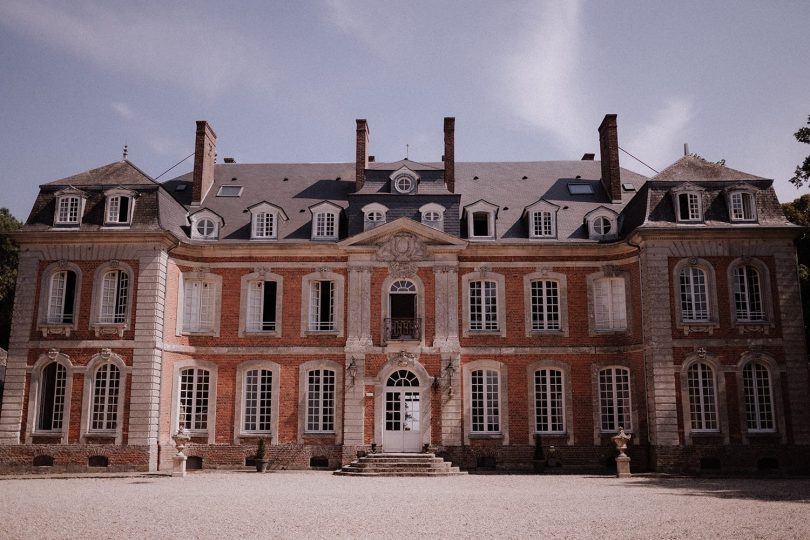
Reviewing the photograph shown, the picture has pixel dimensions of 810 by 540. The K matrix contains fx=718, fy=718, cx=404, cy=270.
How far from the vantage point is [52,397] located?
72.2 ft

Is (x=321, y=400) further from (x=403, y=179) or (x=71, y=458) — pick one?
(x=403, y=179)

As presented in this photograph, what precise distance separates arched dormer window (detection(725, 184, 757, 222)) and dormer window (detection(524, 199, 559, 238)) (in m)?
5.33

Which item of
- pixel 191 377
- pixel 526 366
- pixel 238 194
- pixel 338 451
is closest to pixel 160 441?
pixel 191 377

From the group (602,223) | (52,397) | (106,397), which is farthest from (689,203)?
(52,397)

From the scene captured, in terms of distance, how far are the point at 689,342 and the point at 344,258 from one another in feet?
36.2

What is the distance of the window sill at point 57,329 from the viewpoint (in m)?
21.9

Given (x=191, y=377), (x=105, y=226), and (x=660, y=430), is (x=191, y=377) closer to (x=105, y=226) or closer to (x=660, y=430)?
(x=105, y=226)

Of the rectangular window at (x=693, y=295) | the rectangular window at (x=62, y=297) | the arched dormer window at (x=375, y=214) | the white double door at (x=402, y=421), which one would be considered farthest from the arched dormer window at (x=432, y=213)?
the rectangular window at (x=62, y=297)

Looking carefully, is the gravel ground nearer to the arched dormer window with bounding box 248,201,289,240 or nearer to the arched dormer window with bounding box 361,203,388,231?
the arched dormer window with bounding box 248,201,289,240

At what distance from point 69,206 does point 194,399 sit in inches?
287

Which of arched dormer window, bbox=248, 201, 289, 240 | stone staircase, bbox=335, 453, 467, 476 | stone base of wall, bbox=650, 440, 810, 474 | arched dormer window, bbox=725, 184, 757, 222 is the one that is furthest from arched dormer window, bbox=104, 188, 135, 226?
arched dormer window, bbox=725, 184, 757, 222

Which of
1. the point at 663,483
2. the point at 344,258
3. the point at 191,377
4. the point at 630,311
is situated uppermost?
the point at 344,258

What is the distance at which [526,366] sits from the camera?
22.9m

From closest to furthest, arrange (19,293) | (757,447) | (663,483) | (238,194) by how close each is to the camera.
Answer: (663,483) < (757,447) < (19,293) < (238,194)
